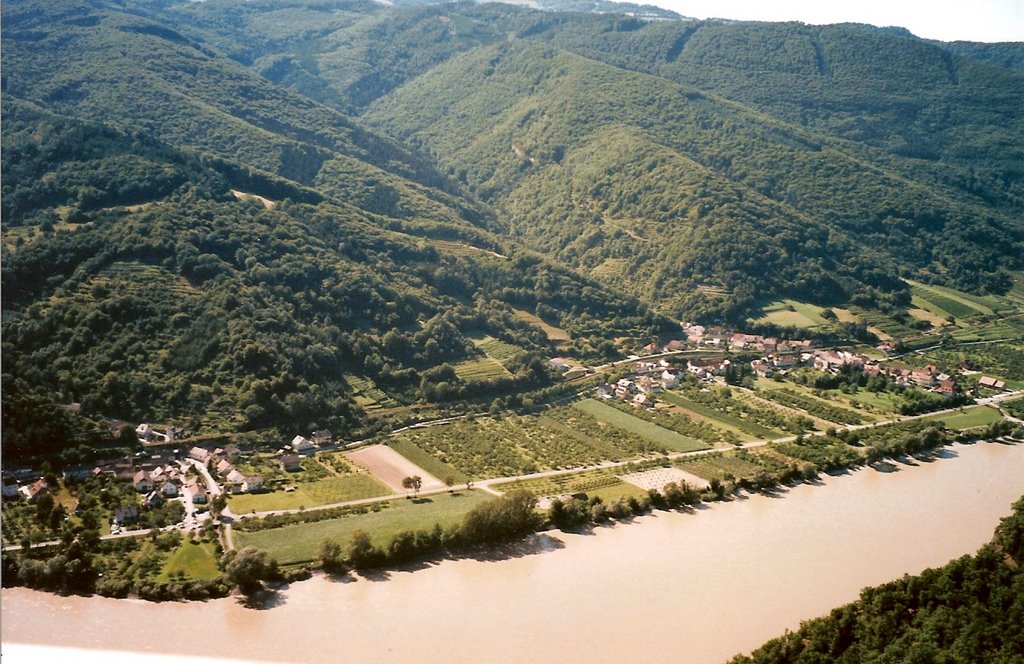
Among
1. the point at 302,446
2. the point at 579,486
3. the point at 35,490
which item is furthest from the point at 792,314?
the point at 35,490

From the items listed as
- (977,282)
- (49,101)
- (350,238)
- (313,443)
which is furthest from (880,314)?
(49,101)

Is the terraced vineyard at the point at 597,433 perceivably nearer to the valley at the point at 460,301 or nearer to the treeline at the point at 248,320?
the valley at the point at 460,301

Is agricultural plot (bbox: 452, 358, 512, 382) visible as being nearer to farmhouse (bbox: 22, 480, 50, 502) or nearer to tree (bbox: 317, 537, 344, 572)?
Answer: tree (bbox: 317, 537, 344, 572)

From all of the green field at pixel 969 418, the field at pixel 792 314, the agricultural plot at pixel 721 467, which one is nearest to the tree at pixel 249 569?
the agricultural plot at pixel 721 467

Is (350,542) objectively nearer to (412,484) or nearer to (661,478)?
(412,484)

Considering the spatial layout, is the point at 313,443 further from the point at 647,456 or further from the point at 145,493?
the point at 647,456

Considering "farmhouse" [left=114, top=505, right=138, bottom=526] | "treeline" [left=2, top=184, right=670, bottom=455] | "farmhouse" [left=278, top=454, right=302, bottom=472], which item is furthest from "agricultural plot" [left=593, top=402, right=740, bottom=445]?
"farmhouse" [left=114, top=505, right=138, bottom=526]
